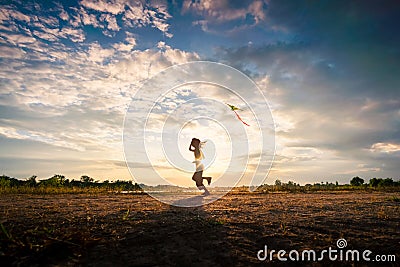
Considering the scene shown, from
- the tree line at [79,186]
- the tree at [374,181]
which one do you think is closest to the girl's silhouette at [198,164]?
the tree line at [79,186]

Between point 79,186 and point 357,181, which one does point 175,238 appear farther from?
point 357,181

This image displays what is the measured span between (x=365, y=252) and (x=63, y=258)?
15.8ft

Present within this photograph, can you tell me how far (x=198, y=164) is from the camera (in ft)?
53.4

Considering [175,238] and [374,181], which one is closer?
[175,238]

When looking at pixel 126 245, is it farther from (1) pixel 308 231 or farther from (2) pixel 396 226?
(2) pixel 396 226

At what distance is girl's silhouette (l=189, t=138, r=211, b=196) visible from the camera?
53.2ft

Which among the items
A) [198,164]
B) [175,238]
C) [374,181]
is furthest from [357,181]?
[175,238]

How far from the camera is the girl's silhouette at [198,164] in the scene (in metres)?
16.2

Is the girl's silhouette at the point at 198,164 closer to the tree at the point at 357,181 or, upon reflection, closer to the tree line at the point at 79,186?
the tree line at the point at 79,186

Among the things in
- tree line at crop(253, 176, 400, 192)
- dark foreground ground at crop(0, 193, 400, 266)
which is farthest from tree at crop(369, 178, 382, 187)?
dark foreground ground at crop(0, 193, 400, 266)

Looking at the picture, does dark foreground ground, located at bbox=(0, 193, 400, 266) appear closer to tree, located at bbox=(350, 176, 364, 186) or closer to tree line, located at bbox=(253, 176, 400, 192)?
tree line, located at bbox=(253, 176, 400, 192)

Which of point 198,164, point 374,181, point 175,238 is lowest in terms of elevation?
point 175,238

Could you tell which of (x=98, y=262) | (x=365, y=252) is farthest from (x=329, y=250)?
(x=98, y=262)

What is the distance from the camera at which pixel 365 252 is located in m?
5.22
